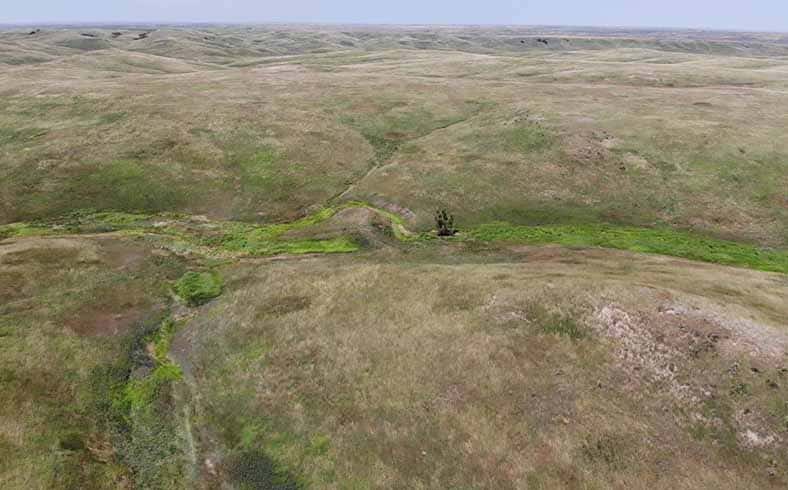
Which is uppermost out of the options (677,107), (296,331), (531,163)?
(677,107)

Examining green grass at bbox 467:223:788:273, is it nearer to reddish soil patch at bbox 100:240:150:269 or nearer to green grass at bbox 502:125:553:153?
green grass at bbox 502:125:553:153

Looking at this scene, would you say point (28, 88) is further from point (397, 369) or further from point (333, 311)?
point (397, 369)

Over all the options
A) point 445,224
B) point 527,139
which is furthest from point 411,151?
point 445,224

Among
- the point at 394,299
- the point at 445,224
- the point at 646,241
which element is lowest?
the point at 394,299

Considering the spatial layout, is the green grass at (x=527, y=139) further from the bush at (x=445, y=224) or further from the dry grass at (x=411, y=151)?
the bush at (x=445, y=224)

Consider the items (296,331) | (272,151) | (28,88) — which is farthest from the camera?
(28,88)

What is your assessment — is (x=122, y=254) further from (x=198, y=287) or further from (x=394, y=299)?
(x=394, y=299)

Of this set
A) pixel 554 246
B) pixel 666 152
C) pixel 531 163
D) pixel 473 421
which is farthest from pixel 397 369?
pixel 666 152
